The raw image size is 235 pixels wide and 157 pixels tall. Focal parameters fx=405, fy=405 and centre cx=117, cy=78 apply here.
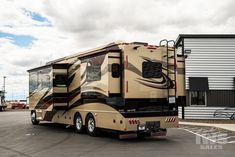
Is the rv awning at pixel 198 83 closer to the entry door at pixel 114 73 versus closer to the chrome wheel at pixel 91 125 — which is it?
the chrome wheel at pixel 91 125

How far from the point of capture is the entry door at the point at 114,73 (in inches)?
543

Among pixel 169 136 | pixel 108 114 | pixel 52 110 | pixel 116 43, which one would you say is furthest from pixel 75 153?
pixel 52 110

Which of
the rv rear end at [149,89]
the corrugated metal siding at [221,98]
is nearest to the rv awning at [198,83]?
the corrugated metal siding at [221,98]

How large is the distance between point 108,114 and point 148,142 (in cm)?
171

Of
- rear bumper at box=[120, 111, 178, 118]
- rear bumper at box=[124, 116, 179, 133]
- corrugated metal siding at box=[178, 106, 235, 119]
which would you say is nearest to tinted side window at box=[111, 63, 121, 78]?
rear bumper at box=[120, 111, 178, 118]

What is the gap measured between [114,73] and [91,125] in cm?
287

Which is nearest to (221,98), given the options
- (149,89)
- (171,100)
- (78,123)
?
(78,123)

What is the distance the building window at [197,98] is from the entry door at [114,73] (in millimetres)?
14351

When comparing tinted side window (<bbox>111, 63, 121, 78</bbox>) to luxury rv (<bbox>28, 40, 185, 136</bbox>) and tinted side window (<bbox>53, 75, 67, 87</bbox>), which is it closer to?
luxury rv (<bbox>28, 40, 185, 136</bbox>)

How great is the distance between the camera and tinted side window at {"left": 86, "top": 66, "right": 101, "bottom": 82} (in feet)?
48.3

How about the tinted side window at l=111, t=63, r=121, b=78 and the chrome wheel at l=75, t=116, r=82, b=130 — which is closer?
the tinted side window at l=111, t=63, r=121, b=78

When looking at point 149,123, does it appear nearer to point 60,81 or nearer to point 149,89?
point 149,89

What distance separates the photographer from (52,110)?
1895 centimetres

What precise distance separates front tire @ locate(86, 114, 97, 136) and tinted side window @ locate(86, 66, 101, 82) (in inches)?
57.7
